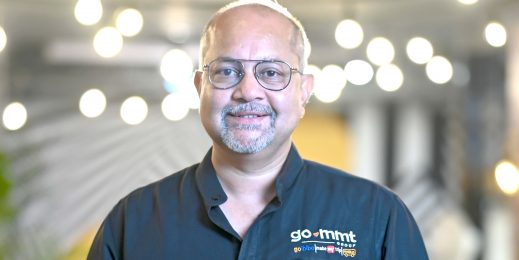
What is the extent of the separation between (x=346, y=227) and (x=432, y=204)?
9.23 metres

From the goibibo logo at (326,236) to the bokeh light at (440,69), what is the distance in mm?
7922

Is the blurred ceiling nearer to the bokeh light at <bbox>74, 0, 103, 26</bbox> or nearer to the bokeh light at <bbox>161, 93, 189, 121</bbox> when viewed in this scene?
the bokeh light at <bbox>161, 93, 189, 121</bbox>

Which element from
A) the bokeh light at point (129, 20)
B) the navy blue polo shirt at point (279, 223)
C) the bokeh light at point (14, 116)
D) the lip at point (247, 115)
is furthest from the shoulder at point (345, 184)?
the bokeh light at point (14, 116)

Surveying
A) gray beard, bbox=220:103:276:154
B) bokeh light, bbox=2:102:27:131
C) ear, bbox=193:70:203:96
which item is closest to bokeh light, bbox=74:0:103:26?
bokeh light, bbox=2:102:27:131

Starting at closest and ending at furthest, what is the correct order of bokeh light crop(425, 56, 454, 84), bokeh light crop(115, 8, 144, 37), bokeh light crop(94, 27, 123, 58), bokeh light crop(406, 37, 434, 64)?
bokeh light crop(115, 8, 144, 37) < bokeh light crop(94, 27, 123, 58) < bokeh light crop(406, 37, 434, 64) < bokeh light crop(425, 56, 454, 84)

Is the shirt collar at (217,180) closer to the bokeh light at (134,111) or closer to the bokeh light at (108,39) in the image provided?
the bokeh light at (108,39)

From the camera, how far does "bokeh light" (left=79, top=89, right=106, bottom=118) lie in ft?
32.7

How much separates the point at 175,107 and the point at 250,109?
7.58 m

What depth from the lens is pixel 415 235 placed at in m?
2.29

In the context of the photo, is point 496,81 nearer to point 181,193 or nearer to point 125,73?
point 125,73

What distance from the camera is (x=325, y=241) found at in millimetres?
2221

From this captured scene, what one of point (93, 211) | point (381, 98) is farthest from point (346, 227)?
point (381, 98)

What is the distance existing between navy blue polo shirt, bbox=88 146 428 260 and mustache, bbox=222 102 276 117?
0.17 meters

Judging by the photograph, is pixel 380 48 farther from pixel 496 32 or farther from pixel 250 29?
pixel 250 29
